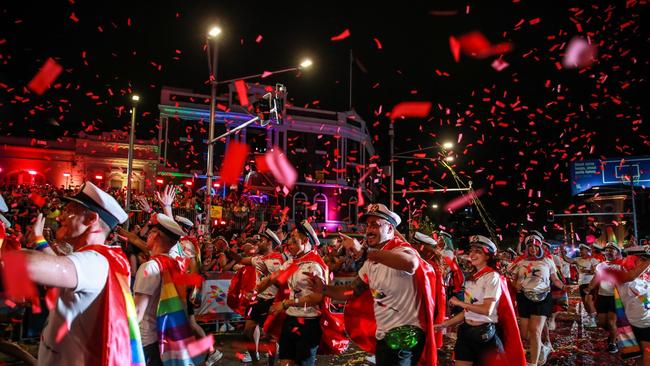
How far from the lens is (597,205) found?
4603cm

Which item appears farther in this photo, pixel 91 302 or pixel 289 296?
pixel 289 296

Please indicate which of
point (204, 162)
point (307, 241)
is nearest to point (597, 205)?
point (204, 162)

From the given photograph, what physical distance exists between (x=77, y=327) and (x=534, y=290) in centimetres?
817

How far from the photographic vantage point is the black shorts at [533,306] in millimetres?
8766

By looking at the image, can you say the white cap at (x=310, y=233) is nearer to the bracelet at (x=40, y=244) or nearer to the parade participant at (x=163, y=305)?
the parade participant at (x=163, y=305)

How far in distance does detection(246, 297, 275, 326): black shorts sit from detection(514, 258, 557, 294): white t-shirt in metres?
4.78

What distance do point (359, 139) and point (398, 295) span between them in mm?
40868

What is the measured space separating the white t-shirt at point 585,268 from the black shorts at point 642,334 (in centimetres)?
683

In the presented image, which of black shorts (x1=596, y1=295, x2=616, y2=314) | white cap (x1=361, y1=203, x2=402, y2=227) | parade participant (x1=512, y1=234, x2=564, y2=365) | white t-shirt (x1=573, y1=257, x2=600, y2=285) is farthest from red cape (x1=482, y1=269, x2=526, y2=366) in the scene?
white t-shirt (x1=573, y1=257, x2=600, y2=285)

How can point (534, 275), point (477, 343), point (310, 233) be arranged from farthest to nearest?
point (534, 275), point (310, 233), point (477, 343)

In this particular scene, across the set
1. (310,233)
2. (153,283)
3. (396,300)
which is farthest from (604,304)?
(153,283)

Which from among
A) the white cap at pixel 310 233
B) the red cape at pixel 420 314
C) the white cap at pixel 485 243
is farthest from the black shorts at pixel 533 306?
the white cap at pixel 310 233

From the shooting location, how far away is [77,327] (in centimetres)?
273

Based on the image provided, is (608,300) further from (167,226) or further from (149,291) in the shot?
(149,291)
